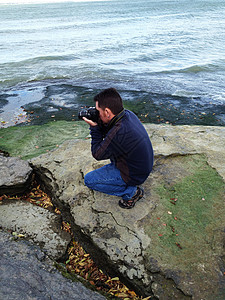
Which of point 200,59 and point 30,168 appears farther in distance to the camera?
point 200,59

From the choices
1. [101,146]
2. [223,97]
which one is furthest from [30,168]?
[223,97]

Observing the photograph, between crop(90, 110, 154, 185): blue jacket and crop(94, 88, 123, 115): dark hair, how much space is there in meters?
0.08

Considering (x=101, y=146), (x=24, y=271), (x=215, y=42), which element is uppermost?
(x=101, y=146)

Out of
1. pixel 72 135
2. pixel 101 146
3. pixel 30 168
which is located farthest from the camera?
pixel 72 135

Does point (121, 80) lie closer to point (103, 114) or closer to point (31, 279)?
point (103, 114)

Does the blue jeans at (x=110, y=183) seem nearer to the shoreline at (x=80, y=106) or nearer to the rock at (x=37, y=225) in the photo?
the rock at (x=37, y=225)

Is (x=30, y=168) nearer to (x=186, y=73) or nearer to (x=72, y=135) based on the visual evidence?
(x=72, y=135)

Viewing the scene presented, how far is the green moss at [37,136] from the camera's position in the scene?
5574 millimetres

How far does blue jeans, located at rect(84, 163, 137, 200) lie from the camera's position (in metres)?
3.26

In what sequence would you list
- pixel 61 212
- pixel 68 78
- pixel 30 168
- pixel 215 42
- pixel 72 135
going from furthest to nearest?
pixel 215 42 → pixel 68 78 → pixel 72 135 → pixel 30 168 → pixel 61 212

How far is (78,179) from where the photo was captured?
12.8 ft

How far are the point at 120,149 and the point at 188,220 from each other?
1.26 meters

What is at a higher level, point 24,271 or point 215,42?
point 24,271

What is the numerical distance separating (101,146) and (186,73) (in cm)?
1245
